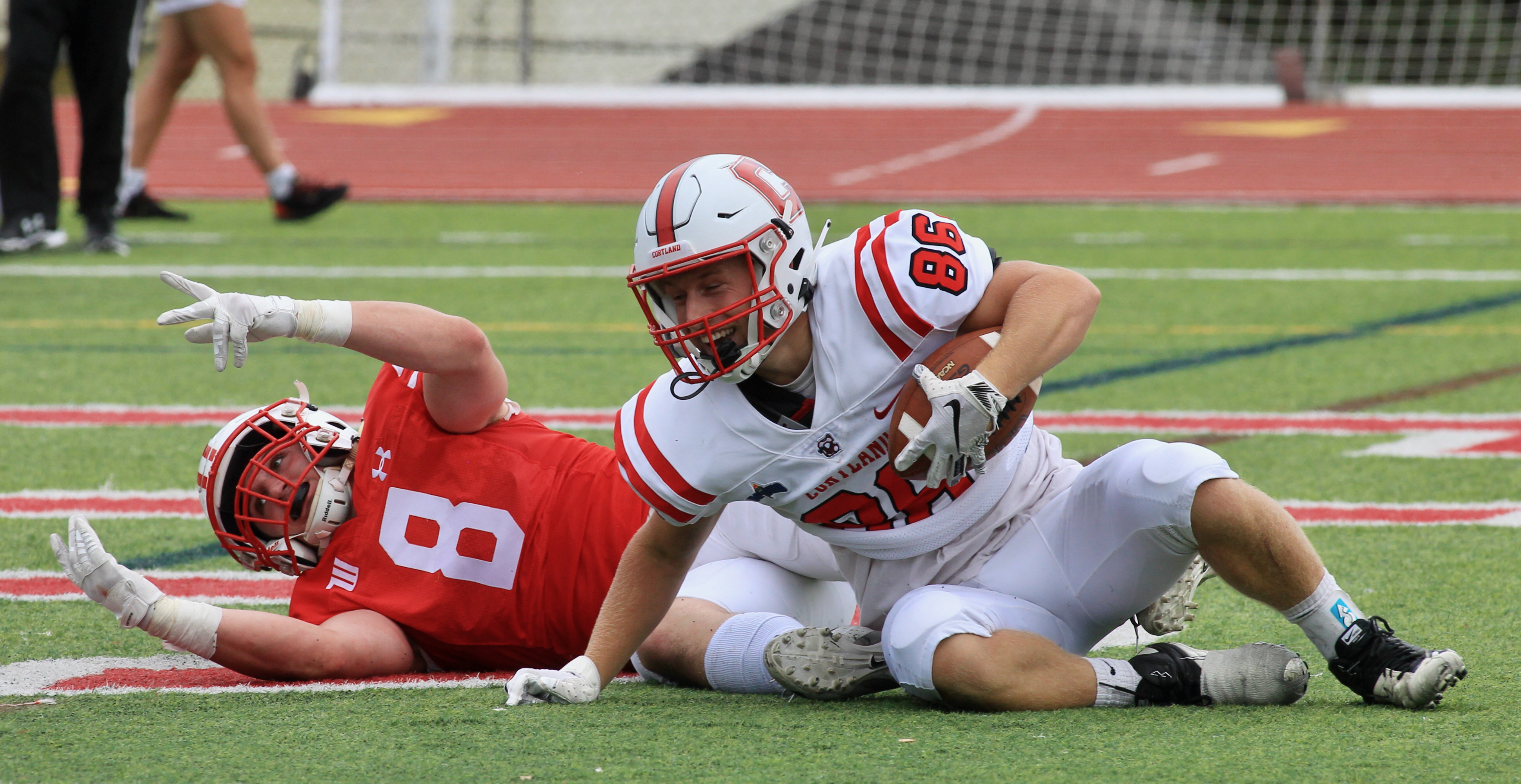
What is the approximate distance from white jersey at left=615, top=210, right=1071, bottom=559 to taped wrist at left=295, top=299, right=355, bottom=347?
18.6 inches

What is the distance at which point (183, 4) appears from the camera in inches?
317

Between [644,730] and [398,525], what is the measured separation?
2.47 feet

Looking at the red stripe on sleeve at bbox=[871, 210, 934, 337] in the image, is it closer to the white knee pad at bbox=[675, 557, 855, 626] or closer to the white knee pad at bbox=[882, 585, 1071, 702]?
the white knee pad at bbox=[882, 585, 1071, 702]

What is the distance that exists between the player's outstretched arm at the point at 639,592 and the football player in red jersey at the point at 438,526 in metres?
0.25

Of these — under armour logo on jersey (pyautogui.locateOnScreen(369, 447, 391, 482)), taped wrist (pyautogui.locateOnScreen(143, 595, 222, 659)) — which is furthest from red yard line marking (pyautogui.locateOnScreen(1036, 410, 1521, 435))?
taped wrist (pyautogui.locateOnScreen(143, 595, 222, 659))

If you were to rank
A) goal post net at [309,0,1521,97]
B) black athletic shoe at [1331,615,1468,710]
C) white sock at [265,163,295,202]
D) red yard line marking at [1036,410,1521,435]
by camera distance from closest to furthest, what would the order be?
black athletic shoe at [1331,615,1468,710], red yard line marking at [1036,410,1521,435], white sock at [265,163,295,202], goal post net at [309,0,1521,97]

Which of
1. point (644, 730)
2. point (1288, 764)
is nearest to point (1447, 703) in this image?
point (1288, 764)

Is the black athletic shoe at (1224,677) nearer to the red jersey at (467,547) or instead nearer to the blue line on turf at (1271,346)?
the red jersey at (467,547)

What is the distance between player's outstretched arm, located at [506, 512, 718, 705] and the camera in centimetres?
250

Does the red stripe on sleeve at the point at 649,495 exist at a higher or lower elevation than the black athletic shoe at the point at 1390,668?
higher

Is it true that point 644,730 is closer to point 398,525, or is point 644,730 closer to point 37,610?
point 398,525

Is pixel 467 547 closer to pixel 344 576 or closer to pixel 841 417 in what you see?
pixel 344 576

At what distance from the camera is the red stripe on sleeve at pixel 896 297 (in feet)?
7.91

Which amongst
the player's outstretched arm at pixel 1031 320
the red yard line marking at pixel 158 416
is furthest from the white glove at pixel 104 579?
the red yard line marking at pixel 158 416
